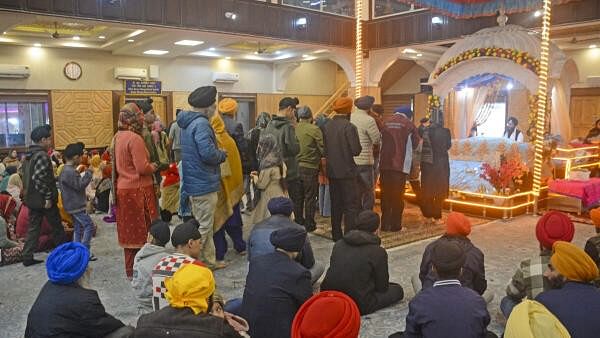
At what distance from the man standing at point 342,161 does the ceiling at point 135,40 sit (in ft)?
13.8

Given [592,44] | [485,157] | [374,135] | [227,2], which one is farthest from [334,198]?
[592,44]

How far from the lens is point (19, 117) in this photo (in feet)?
35.9

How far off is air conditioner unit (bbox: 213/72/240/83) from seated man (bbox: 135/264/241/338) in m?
11.9

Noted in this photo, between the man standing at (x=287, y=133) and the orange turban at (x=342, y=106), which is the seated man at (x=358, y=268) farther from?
the orange turban at (x=342, y=106)

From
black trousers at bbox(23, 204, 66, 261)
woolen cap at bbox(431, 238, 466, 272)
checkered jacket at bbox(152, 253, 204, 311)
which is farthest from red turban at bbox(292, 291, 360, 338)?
black trousers at bbox(23, 204, 66, 261)

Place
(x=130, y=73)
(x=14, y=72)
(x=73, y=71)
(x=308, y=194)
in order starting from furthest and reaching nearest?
(x=130, y=73) → (x=73, y=71) → (x=14, y=72) → (x=308, y=194)

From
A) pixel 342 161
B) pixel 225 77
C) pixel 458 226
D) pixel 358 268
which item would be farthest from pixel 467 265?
pixel 225 77

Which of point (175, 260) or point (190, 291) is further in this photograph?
point (175, 260)

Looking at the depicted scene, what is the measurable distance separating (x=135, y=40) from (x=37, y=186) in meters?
5.78

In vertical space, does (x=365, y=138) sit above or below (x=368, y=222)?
above

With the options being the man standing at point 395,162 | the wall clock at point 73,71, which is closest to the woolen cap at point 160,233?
the man standing at point 395,162

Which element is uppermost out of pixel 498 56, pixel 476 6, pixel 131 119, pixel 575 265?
pixel 476 6

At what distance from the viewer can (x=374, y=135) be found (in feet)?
19.6

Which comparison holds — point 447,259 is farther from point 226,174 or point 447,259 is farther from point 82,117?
point 82,117
